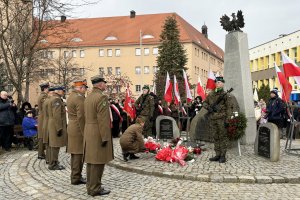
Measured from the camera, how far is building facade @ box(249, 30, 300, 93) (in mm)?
46509

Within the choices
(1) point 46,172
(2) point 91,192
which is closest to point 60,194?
(2) point 91,192

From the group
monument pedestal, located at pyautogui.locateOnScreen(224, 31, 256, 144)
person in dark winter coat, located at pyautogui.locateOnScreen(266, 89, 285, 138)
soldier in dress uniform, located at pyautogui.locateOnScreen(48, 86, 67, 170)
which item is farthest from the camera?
person in dark winter coat, located at pyautogui.locateOnScreen(266, 89, 285, 138)

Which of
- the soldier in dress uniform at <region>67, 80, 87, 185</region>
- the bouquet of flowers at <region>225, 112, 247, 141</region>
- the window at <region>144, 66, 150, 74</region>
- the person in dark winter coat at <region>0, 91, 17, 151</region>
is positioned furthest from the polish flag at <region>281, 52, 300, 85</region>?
the window at <region>144, 66, 150, 74</region>

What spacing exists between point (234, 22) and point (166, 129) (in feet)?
14.1

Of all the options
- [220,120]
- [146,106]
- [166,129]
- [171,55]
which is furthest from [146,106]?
[171,55]

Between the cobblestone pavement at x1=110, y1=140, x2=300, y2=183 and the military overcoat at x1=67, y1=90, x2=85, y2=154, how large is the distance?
1.73 metres

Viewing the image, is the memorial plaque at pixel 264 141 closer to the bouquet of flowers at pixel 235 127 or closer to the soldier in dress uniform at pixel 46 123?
the bouquet of flowers at pixel 235 127

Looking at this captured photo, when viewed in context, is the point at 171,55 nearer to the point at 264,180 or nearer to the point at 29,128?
the point at 29,128

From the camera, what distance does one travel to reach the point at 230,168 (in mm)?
8727

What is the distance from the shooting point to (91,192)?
684cm

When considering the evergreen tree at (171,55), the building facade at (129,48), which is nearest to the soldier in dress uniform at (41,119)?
→ the evergreen tree at (171,55)

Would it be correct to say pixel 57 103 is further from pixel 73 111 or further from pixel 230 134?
pixel 230 134

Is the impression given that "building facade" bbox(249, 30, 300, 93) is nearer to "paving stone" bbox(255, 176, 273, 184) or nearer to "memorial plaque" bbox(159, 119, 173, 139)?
"memorial plaque" bbox(159, 119, 173, 139)

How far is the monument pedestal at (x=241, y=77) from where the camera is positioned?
40.8 ft
